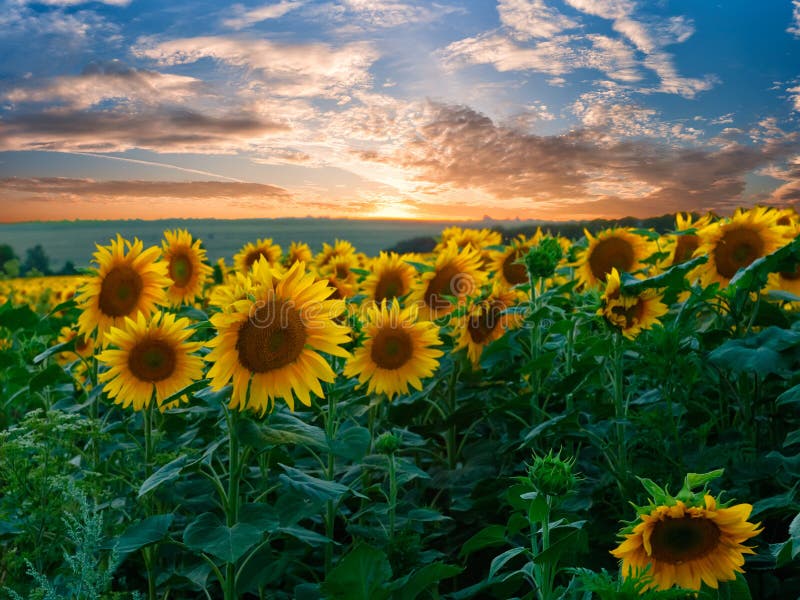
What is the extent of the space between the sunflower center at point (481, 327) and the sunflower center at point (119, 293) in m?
1.81

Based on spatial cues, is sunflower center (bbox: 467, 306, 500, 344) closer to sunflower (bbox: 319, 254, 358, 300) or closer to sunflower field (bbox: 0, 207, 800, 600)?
sunflower field (bbox: 0, 207, 800, 600)

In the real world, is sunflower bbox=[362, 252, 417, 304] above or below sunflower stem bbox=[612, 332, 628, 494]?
above

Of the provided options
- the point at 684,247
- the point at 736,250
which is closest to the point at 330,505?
the point at 736,250

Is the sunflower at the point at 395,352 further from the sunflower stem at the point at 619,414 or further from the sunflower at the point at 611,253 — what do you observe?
the sunflower at the point at 611,253

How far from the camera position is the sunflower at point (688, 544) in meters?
1.92

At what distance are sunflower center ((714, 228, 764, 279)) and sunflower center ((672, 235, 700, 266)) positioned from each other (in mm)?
649

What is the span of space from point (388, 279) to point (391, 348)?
4.39 feet

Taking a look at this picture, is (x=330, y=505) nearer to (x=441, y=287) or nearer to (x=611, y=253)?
(x=441, y=287)

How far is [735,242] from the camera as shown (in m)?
4.00

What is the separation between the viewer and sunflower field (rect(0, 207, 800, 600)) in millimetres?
2277

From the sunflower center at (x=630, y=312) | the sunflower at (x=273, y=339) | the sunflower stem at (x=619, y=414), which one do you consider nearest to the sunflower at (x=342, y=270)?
the sunflower center at (x=630, y=312)

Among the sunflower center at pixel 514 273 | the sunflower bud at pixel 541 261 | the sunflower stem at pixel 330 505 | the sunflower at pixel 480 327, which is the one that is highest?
the sunflower bud at pixel 541 261

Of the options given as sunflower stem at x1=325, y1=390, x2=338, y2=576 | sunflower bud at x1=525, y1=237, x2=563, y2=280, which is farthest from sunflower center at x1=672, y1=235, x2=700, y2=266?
sunflower stem at x1=325, y1=390, x2=338, y2=576

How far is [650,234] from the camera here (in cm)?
431
